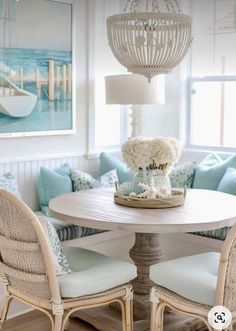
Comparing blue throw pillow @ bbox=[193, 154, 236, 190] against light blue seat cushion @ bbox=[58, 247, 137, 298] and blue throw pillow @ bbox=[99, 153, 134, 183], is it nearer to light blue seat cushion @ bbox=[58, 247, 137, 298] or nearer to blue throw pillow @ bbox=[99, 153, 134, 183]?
blue throw pillow @ bbox=[99, 153, 134, 183]

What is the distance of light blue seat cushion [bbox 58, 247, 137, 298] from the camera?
2.84 meters

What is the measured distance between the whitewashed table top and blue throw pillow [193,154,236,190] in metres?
0.85

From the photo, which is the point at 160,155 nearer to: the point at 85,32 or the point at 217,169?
the point at 217,169

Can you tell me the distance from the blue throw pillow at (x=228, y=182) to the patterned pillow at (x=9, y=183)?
1.51 m

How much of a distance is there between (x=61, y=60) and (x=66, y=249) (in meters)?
1.88

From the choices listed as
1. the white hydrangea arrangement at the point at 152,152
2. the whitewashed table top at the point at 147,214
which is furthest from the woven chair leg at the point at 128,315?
the white hydrangea arrangement at the point at 152,152

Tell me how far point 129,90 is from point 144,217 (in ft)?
6.30

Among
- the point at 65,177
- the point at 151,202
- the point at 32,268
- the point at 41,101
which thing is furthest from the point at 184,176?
the point at 32,268

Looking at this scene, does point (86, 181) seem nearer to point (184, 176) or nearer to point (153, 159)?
point (184, 176)

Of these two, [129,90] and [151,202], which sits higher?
[129,90]

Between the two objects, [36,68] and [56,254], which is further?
[36,68]

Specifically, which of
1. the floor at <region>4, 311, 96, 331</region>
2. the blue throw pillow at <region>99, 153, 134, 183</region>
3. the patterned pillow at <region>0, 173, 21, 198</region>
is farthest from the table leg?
the blue throw pillow at <region>99, 153, 134, 183</region>

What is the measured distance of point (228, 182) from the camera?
4211mm

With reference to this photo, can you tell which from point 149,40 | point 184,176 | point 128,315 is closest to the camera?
point 128,315
